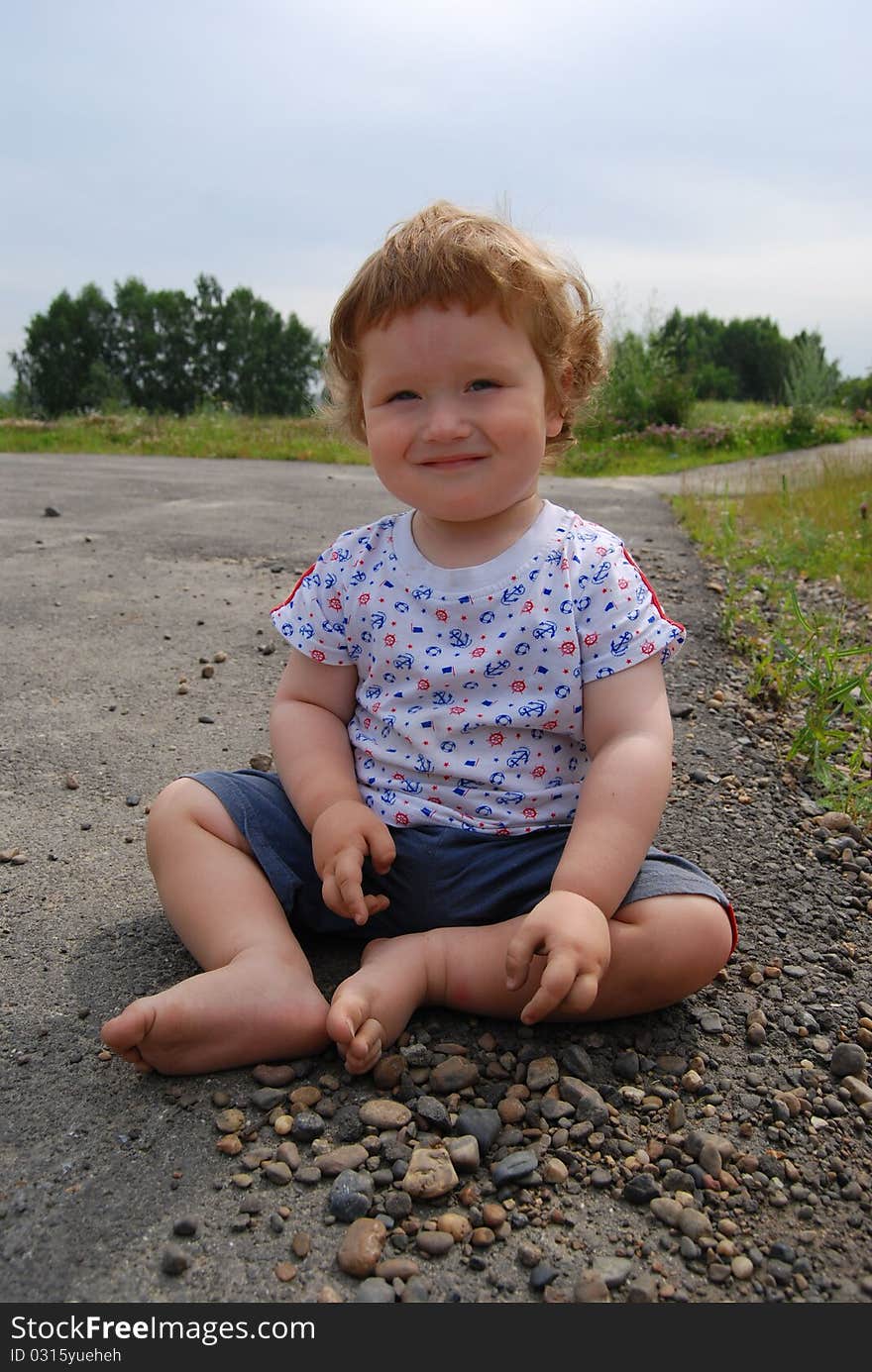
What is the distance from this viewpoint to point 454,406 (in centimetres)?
193

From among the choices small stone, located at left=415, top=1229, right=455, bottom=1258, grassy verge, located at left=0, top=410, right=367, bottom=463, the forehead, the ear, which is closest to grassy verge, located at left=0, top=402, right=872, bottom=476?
grassy verge, located at left=0, top=410, right=367, bottom=463

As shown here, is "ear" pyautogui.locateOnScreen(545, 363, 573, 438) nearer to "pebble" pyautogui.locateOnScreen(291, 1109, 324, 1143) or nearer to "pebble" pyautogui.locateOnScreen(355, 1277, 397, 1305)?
"pebble" pyautogui.locateOnScreen(291, 1109, 324, 1143)

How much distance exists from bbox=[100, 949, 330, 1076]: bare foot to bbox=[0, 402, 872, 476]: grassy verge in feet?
35.9

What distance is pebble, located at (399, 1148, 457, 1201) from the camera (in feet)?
4.71

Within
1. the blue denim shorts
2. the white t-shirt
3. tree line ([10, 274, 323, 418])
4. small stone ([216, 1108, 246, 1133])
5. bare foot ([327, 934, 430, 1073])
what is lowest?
small stone ([216, 1108, 246, 1133])

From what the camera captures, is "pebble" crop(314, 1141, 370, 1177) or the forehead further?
the forehead

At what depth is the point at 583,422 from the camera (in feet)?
7.79

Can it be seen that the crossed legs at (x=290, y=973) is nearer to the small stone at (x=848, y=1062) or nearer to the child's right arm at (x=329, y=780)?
the child's right arm at (x=329, y=780)

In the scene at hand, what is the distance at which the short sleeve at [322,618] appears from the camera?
7.32 ft

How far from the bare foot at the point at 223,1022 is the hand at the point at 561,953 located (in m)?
0.34

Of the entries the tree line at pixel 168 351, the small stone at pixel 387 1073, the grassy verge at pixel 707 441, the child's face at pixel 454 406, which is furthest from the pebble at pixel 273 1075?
the tree line at pixel 168 351

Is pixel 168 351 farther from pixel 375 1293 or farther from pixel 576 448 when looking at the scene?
pixel 375 1293
